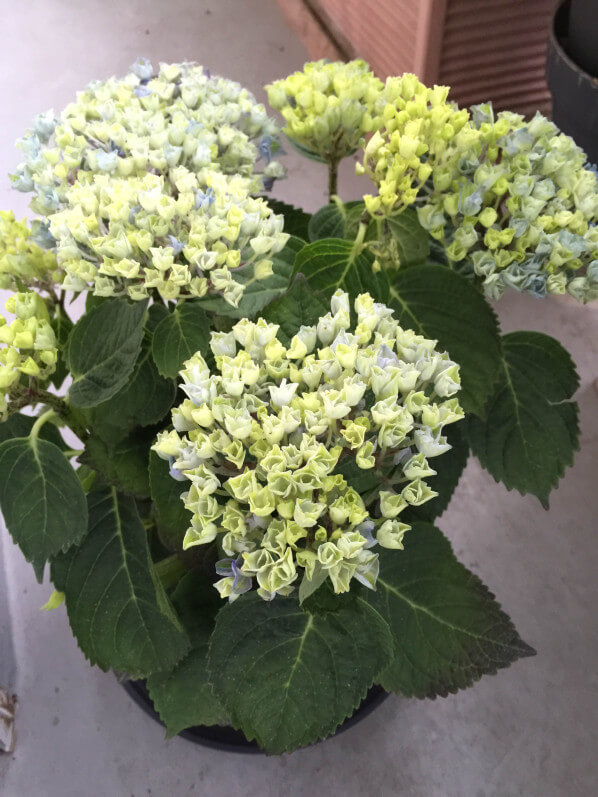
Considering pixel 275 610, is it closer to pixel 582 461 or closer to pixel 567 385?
pixel 567 385

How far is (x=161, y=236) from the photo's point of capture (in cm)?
47

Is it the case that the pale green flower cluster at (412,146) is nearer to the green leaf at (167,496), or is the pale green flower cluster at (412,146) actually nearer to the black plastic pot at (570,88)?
the green leaf at (167,496)

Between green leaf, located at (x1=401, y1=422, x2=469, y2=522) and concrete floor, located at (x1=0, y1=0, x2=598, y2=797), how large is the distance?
0.31 metres

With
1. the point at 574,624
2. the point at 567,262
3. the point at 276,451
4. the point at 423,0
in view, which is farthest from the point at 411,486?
Answer: the point at 423,0

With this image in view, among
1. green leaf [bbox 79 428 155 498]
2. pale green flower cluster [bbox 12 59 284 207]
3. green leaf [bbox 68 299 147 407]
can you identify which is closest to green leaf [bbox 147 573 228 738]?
green leaf [bbox 79 428 155 498]

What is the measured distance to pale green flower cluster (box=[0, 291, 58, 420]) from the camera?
47 centimetres

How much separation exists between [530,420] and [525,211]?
19 cm

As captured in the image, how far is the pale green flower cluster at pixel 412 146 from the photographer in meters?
0.49

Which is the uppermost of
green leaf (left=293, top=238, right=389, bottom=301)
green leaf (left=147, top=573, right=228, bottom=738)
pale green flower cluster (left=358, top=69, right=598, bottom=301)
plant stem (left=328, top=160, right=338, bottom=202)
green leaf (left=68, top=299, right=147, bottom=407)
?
pale green flower cluster (left=358, top=69, right=598, bottom=301)

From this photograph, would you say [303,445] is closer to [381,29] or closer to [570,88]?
[570,88]

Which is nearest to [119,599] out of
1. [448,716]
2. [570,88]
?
[448,716]

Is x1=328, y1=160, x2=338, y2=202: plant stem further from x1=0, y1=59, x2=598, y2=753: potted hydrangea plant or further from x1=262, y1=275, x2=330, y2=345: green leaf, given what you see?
x1=262, y1=275, x2=330, y2=345: green leaf

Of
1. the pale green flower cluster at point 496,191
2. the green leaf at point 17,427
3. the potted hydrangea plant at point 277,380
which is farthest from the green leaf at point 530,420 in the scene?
the green leaf at point 17,427

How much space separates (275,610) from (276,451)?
0.49 feet
